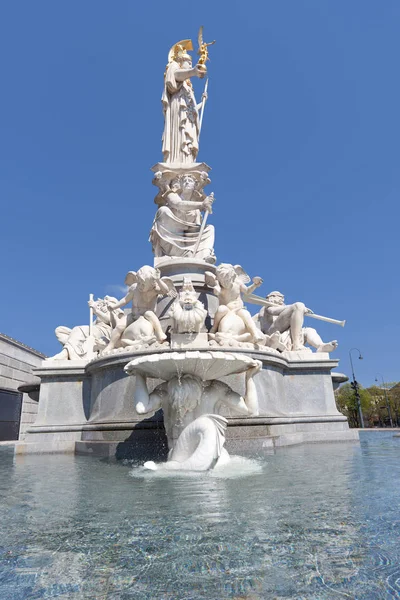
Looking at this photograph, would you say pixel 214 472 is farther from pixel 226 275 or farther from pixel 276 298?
pixel 276 298

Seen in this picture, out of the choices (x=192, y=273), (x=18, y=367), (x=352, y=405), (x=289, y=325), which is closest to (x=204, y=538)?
(x=289, y=325)

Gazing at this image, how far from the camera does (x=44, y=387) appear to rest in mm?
8961

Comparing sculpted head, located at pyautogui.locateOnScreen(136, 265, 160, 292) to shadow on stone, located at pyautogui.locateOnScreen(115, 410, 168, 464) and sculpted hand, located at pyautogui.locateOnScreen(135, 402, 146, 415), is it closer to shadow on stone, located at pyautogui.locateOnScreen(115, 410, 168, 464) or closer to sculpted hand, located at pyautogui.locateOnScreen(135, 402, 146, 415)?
shadow on stone, located at pyautogui.locateOnScreen(115, 410, 168, 464)


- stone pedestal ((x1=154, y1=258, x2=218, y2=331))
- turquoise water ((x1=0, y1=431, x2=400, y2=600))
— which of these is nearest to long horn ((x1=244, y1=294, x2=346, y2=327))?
stone pedestal ((x1=154, y1=258, x2=218, y2=331))

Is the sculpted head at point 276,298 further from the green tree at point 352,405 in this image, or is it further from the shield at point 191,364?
the green tree at point 352,405

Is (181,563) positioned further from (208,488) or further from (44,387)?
(44,387)

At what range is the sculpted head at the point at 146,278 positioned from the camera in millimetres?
8203

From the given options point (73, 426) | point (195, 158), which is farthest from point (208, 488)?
point (195, 158)

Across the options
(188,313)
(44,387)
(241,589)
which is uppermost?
(188,313)

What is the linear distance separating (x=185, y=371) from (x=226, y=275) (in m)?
3.36

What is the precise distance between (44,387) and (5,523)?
21.7 ft

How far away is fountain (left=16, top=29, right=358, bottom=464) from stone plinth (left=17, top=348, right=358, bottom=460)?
0.07 ft

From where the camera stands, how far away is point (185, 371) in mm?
5250

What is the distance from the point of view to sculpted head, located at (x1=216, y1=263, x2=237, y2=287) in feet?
27.0
